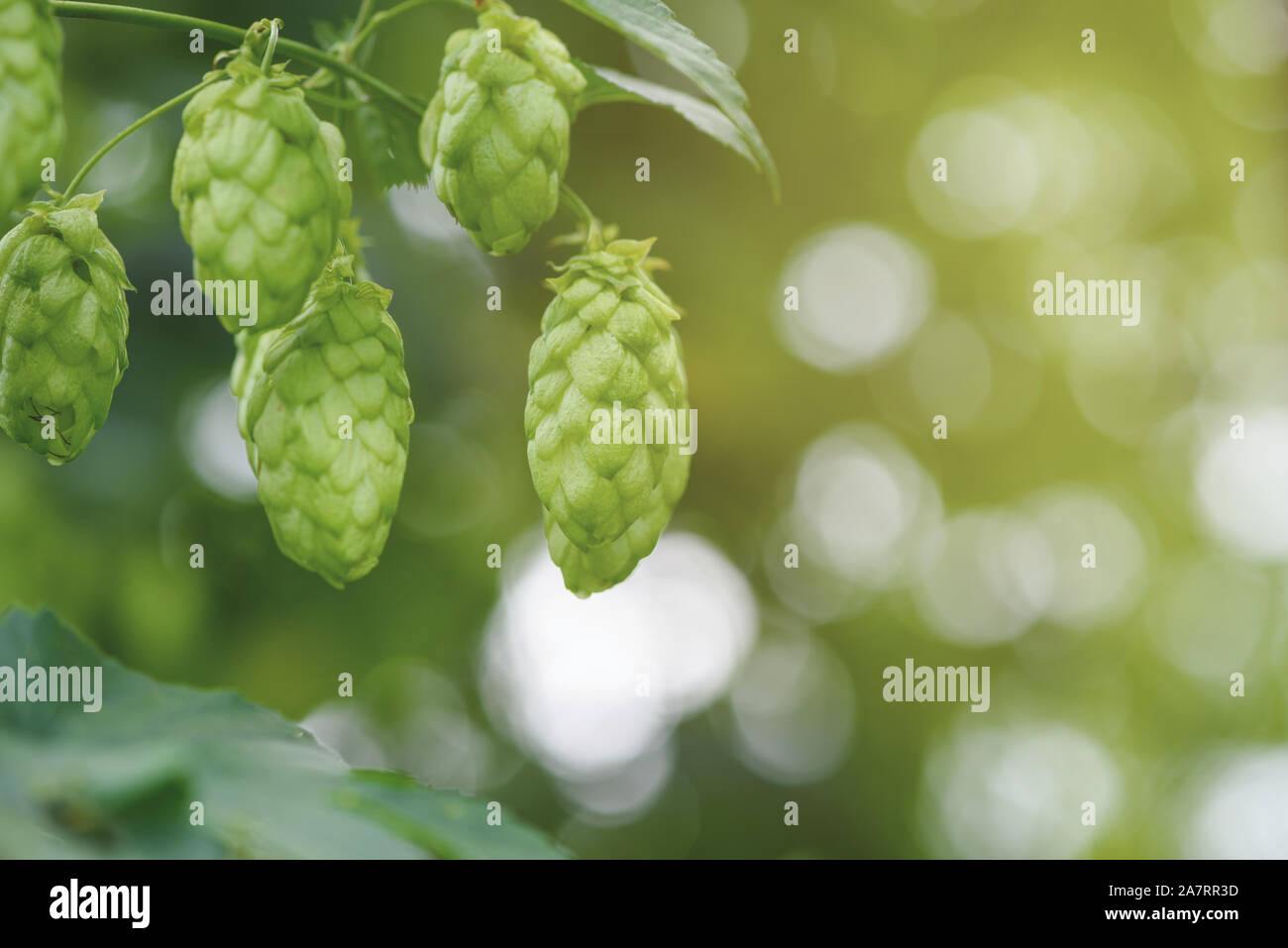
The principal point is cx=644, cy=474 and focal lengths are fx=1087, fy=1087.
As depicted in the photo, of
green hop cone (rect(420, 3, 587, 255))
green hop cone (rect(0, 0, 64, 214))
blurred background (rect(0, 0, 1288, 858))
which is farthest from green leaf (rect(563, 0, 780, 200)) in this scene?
blurred background (rect(0, 0, 1288, 858))

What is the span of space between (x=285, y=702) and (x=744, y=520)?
1252 millimetres

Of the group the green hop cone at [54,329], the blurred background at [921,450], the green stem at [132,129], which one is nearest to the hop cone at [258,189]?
the green stem at [132,129]

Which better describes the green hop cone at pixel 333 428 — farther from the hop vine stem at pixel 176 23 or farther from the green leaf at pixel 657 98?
the green leaf at pixel 657 98

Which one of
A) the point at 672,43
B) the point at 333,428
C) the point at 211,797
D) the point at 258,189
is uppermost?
the point at 672,43

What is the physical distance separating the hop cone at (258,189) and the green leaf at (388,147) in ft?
0.95

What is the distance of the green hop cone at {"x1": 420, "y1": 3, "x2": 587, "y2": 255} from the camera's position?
78cm

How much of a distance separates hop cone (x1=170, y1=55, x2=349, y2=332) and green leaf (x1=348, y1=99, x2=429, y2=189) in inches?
11.4

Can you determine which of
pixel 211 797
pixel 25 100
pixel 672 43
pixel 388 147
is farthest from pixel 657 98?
pixel 211 797

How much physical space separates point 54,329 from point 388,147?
396mm

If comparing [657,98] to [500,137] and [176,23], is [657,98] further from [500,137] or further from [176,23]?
[176,23]

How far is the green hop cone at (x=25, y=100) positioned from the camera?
646 mm

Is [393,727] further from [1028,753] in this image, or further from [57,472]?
[1028,753]

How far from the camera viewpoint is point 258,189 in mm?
708
